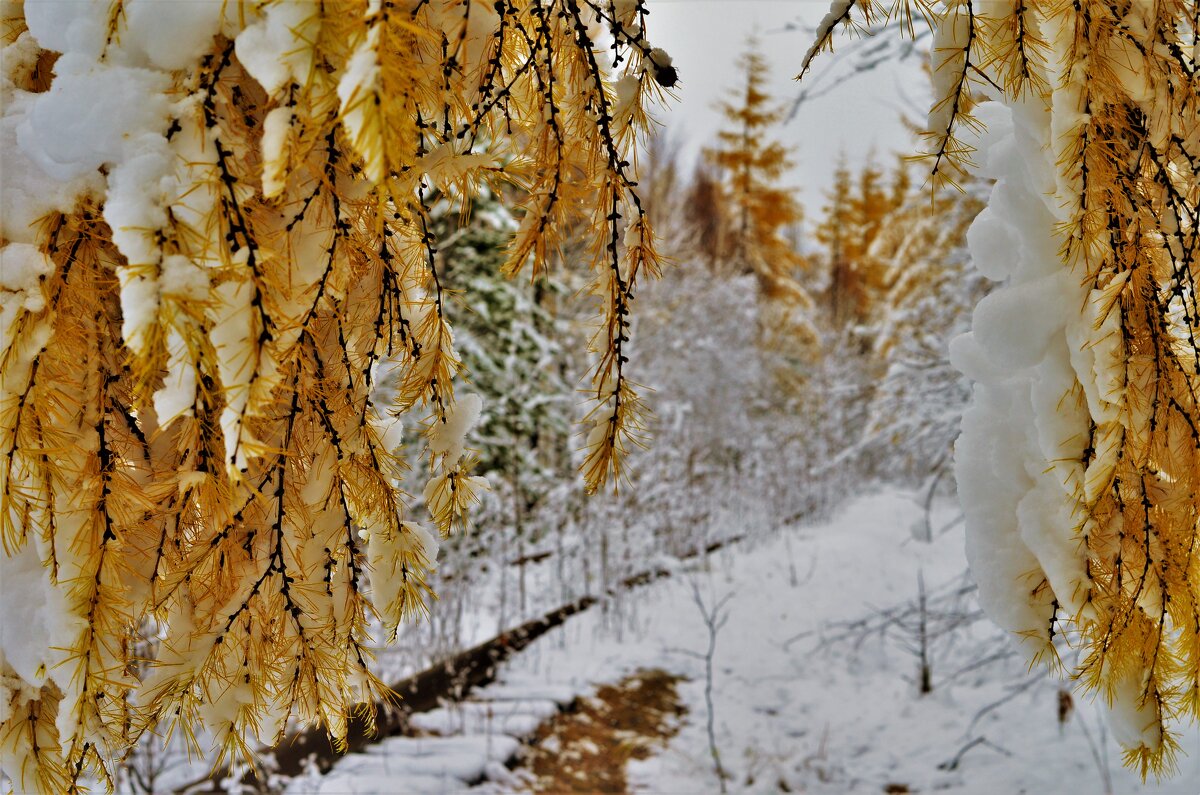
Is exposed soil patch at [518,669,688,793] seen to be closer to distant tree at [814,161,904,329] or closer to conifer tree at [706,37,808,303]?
conifer tree at [706,37,808,303]

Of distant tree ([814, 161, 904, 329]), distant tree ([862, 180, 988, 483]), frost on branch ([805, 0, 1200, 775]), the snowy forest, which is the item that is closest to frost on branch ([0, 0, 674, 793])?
the snowy forest

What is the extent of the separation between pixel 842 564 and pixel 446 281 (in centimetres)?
505

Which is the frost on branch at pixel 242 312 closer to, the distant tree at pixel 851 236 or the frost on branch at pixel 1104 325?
the frost on branch at pixel 1104 325

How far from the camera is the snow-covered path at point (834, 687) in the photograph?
378cm

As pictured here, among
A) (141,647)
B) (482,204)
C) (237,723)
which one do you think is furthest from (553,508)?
(237,723)

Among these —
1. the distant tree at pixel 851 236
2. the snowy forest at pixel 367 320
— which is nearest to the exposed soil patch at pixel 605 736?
the snowy forest at pixel 367 320

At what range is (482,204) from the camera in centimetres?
708

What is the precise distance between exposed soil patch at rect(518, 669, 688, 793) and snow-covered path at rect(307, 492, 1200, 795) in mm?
119

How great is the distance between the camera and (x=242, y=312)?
0.68 meters

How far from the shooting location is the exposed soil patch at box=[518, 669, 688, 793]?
3.81 m

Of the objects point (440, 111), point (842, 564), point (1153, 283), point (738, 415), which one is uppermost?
point (738, 415)

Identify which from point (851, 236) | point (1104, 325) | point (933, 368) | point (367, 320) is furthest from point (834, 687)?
point (851, 236)

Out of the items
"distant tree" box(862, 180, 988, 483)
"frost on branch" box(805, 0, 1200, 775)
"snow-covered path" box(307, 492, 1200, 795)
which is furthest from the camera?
"distant tree" box(862, 180, 988, 483)

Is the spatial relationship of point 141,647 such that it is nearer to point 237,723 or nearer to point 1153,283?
point 237,723
